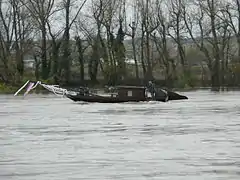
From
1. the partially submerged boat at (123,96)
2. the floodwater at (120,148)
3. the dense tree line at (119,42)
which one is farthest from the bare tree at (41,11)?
the floodwater at (120,148)

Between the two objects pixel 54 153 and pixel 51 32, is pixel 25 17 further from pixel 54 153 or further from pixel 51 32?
pixel 54 153

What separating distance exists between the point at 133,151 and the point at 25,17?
Result: 217 ft

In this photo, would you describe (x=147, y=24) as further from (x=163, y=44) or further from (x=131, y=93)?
(x=131, y=93)

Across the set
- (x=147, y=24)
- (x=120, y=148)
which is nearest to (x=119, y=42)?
(x=147, y=24)

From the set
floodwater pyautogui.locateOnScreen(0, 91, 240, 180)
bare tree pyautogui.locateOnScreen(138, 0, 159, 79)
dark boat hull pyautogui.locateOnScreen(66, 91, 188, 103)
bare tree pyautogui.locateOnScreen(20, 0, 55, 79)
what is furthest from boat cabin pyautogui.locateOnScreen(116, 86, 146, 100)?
bare tree pyautogui.locateOnScreen(138, 0, 159, 79)

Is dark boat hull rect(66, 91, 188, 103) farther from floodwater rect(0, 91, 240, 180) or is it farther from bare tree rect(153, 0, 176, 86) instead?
bare tree rect(153, 0, 176, 86)

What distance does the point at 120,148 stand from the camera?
23828 millimetres

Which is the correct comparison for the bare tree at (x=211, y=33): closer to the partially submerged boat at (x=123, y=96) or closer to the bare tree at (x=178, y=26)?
the bare tree at (x=178, y=26)

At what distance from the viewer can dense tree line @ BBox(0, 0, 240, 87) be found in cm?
8775

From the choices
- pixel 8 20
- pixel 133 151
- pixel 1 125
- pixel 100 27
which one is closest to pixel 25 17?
pixel 8 20

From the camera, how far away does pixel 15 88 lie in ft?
272

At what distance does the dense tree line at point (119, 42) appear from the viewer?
87750mm

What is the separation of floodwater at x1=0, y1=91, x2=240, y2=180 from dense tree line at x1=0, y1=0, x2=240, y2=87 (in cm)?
4878

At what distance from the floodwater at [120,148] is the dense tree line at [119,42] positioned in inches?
1921
